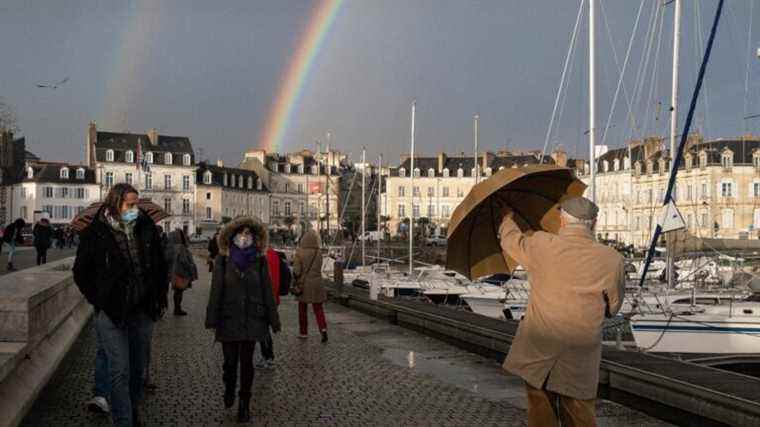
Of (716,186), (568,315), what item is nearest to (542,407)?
(568,315)

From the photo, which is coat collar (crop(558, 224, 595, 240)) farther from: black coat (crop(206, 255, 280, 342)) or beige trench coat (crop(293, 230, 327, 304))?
beige trench coat (crop(293, 230, 327, 304))

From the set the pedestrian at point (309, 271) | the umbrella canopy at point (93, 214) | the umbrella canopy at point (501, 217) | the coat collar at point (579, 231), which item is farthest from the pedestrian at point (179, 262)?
the coat collar at point (579, 231)

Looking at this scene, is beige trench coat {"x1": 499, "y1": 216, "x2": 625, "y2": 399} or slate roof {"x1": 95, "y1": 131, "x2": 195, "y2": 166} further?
slate roof {"x1": 95, "y1": 131, "x2": 195, "y2": 166}

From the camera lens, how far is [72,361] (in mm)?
12383

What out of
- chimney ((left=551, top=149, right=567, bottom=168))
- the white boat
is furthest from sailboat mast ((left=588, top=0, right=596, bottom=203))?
chimney ((left=551, top=149, right=567, bottom=168))

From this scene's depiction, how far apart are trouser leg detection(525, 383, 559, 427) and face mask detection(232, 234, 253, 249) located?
4.05 meters

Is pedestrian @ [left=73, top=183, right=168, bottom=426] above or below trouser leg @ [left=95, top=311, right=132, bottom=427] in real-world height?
above

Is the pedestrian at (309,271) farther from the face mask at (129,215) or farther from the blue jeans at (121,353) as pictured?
the face mask at (129,215)

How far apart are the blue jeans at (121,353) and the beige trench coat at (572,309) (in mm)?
3312

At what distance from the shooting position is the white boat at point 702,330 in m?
19.3

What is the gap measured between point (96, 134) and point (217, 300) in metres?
119

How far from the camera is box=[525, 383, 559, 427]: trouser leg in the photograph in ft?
18.9

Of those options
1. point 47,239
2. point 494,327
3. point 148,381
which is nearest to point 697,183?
point 47,239

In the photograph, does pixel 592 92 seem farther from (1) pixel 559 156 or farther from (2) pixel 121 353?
(1) pixel 559 156
